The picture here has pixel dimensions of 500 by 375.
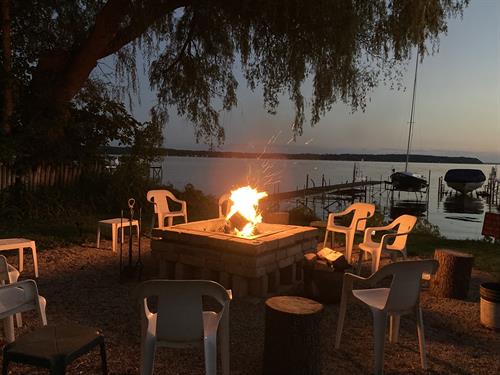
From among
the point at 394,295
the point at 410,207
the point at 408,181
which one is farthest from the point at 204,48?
the point at 408,181

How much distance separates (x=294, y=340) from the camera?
292cm

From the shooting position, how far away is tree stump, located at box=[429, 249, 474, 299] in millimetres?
5078

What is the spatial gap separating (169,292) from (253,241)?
7.54ft

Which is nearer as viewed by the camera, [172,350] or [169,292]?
[169,292]

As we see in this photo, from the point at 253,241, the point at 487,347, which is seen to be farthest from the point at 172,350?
the point at 487,347

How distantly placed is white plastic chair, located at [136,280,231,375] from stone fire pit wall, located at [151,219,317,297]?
2038 mm

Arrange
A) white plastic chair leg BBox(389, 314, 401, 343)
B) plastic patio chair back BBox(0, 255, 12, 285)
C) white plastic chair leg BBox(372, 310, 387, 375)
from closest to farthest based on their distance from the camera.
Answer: white plastic chair leg BBox(372, 310, 387, 375) < plastic patio chair back BBox(0, 255, 12, 285) < white plastic chair leg BBox(389, 314, 401, 343)

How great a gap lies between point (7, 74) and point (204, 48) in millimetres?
4633

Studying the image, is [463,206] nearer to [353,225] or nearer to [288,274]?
[353,225]

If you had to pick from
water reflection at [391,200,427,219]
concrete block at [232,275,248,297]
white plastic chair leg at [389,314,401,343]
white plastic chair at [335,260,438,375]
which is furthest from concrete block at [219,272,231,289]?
water reflection at [391,200,427,219]

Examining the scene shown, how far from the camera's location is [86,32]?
1123cm

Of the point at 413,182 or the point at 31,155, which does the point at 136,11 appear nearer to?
the point at 31,155

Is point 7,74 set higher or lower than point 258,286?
higher

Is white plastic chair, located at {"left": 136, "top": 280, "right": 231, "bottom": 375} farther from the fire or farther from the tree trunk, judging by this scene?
the tree trunk
